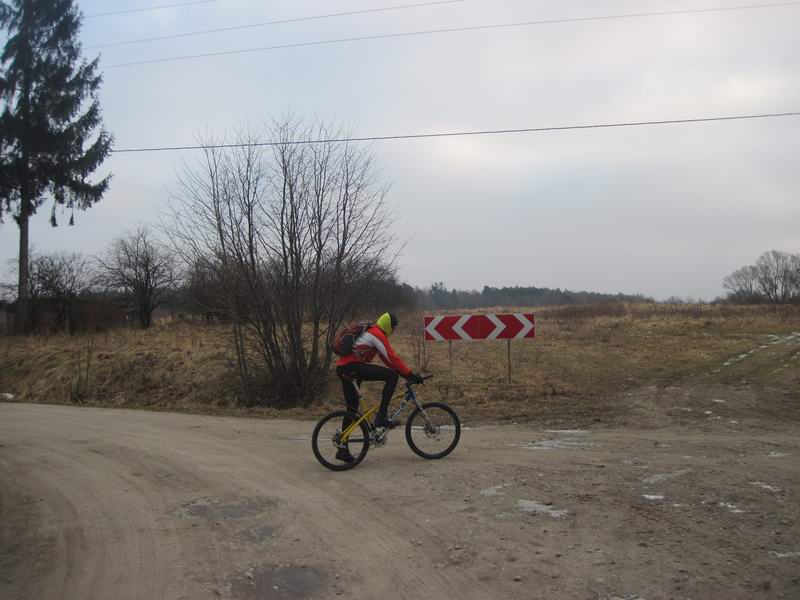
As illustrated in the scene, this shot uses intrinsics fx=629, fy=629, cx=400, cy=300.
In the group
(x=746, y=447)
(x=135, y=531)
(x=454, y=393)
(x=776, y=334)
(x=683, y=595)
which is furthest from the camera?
(x=776, y=334)

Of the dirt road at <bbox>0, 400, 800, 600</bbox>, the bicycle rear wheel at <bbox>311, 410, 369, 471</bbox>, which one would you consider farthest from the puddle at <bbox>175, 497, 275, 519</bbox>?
the bicycle rear wheel at <bbox>311, 410, 369, 471</bbox>

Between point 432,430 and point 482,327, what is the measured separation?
6.59 m

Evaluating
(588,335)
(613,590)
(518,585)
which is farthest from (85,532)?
(588,335)

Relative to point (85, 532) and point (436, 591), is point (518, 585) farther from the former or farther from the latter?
point (85, 532)

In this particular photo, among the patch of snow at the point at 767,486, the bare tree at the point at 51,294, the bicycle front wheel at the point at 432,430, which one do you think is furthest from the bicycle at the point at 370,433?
the bare tree at the point at 51,294

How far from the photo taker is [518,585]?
4.12 metres

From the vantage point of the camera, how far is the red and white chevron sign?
1402cm

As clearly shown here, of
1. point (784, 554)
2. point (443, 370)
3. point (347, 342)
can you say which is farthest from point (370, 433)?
point (443, 370)

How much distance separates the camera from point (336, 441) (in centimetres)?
732

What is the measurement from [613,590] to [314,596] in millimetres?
1907

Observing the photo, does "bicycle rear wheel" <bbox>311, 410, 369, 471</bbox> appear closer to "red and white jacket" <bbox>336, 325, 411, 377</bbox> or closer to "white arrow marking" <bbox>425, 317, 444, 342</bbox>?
"red and white jacket" <bbox>336, 325, 411, 377</bbox>

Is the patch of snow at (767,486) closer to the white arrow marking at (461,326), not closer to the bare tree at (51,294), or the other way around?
the white arrow marking at (461,326)

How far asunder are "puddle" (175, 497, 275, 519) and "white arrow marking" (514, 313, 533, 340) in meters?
8.86

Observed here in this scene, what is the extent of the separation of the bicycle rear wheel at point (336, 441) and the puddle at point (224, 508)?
49.4 inches
